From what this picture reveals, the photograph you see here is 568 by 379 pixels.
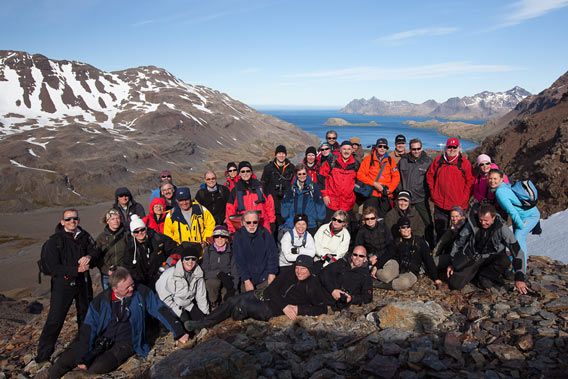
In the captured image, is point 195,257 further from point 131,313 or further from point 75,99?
point 75,99

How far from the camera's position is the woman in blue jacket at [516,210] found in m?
6.91

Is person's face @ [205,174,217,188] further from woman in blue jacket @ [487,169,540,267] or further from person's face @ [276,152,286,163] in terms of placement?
woman in blue jacket @ [487,169,540,267]

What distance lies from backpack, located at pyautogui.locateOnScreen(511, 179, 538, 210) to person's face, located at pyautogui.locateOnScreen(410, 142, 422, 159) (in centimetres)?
215

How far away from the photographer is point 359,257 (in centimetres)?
677

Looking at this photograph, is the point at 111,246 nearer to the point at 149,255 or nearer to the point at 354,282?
the point at 149,255

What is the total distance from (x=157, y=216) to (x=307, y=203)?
3.29 metres

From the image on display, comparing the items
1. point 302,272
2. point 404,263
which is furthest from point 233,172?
point 404,263

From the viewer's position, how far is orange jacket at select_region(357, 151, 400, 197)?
8.77 meters

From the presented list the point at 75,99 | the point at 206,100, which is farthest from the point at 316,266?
the point at 206,100

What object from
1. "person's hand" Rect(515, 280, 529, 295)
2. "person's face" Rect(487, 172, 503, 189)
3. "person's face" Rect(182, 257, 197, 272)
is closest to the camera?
"person's hand" Rect(515, 280, 529, 295)

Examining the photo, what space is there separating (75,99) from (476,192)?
295ft

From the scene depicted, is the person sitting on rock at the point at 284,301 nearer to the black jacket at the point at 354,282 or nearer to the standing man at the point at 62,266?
the black jacket at the point at 354,282

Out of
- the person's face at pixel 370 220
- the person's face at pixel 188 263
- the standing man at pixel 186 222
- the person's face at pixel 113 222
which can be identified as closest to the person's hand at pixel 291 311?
the person's face at pixel 188 263

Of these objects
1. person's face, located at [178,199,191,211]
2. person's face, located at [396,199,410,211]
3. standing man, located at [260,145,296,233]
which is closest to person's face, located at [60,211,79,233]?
person's face, located at [178,199,191,211]
